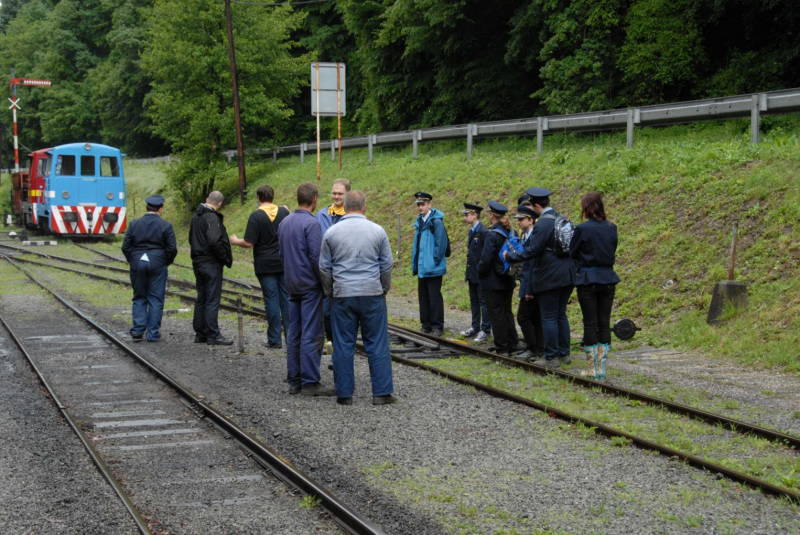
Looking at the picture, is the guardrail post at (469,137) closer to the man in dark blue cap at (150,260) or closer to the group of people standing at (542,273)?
the group of people standing at (542,273)

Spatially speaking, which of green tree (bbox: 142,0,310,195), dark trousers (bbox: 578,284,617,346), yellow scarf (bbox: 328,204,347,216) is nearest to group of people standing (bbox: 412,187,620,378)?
dark trousers (bbox: 578,284,617,346)

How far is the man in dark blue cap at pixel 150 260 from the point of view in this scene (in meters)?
11.3

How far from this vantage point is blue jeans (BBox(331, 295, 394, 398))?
25.4ft

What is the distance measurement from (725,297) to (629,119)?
8.05 m

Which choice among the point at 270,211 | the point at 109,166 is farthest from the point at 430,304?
the point at 109,166

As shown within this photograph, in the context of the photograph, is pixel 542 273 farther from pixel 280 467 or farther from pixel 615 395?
pixel 280 467

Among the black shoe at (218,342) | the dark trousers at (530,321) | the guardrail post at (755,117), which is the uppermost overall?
the guardrail post at (755,117)

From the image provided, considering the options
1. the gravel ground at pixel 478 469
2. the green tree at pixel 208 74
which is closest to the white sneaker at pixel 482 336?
the gravel ground at pixel 478 469

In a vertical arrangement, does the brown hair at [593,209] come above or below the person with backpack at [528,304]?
above

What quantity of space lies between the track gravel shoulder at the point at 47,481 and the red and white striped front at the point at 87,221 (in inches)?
912

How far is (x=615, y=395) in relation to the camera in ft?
26.9

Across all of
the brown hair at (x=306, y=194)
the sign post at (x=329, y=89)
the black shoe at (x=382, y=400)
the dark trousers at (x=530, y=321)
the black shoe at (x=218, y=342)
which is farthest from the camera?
the sign post at (x=329, y=89)

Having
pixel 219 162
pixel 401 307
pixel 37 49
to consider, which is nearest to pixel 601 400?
pixel 401 307

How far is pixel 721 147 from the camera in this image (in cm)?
1495
